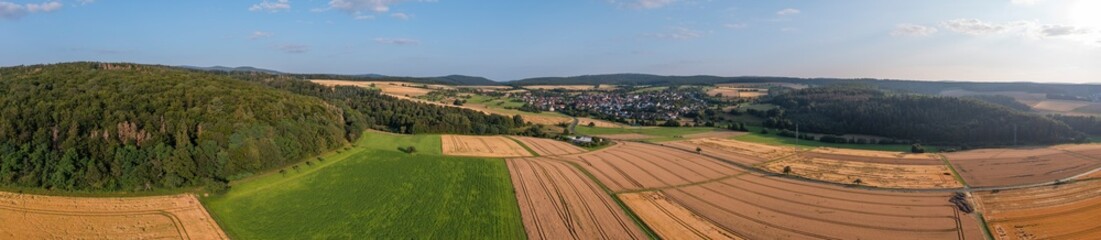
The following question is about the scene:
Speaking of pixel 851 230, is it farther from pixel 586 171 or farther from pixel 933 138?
pixel 933 138

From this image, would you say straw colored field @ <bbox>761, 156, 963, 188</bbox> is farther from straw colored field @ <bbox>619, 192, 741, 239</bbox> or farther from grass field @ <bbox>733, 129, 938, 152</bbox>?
straw colored field @ <bbox>619, 192, 741, 239</bbox>

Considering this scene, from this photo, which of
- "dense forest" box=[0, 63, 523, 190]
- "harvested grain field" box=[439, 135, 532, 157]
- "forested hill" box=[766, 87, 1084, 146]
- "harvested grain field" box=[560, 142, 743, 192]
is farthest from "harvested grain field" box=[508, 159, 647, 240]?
"forested hill" box=[766, 87, 1084, 146]

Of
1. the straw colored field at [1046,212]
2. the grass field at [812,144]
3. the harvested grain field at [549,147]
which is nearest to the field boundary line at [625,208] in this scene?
the harvested grain field at [549,147]

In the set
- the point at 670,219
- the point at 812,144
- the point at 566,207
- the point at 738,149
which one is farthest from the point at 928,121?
the point at 566,207

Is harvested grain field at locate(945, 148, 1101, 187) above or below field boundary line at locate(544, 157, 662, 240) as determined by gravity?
above

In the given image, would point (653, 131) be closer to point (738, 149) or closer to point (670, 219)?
point (738, 149)

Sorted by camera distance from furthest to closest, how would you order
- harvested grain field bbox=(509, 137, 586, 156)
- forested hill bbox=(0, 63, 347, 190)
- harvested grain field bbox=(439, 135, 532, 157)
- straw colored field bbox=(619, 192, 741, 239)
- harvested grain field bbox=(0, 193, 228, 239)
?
1. harvested grain field bbox=(509, 137, 586, 156)
2. harvested grain field bbox=(439, 135, 532, 157)
3. forested hill bbox=(0, 63, 347, 190)
4. straw colored field bbox=(619, 192, 741, 239)
5. harvested grain field bbox=(0, 193, 228, 239)
